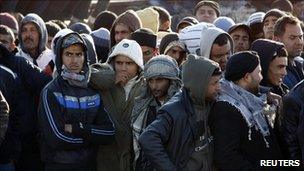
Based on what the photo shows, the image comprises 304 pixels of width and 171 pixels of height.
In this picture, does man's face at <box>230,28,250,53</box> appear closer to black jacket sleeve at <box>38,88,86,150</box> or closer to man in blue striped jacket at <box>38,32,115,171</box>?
man in blue striped jacket at <box>38,32,115,171</box>

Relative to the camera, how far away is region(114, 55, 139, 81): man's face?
17.7 ft

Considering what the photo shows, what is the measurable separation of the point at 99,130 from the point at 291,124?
56.8 inches

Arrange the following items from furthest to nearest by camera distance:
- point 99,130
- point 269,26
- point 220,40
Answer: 1. point 269,26
2. point 220,40
3. point 99,130

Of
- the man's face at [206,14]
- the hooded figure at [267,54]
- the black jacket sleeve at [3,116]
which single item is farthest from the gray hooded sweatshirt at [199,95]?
the man's face at [206,14]

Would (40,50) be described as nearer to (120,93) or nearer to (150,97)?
(120,93)

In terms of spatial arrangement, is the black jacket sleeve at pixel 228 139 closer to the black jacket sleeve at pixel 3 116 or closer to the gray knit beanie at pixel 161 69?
the gray knit beanie at pixel 161 69

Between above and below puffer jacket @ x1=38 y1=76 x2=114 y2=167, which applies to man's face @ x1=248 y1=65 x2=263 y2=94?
above

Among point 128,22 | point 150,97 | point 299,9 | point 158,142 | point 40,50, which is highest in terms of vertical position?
point 128,22

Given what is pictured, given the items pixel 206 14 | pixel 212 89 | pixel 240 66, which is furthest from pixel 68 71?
pixel 206 14

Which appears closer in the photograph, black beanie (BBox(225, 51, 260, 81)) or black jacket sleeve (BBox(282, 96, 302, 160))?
black jacket sleeve (BBox(282, 96, 302, 160))

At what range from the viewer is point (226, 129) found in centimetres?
443

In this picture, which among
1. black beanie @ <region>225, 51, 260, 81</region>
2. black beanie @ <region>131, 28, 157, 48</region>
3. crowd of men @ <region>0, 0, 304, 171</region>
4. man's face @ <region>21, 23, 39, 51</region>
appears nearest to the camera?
crowd of men @ <region>0, 0, 304, 171</region>

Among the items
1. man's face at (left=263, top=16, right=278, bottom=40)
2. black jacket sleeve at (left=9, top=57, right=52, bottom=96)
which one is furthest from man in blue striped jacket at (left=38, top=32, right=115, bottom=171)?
man's face at (left=263, top=16, right=278, bottom=40)

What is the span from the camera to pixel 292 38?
6.12m
